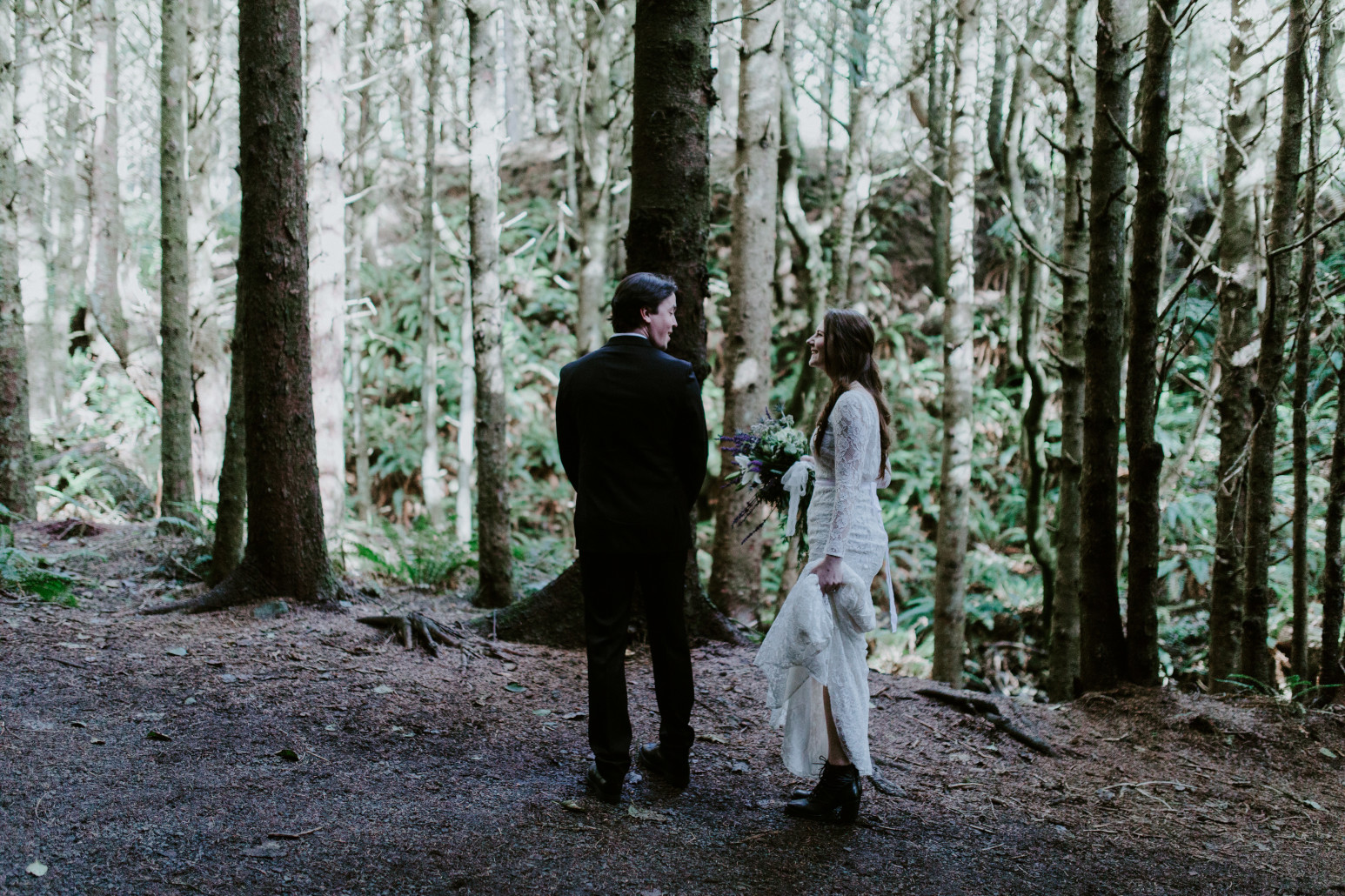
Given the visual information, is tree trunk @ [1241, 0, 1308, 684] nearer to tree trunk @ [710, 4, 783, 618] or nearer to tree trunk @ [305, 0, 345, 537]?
tree trunk @ [710, 4, 783, 618]

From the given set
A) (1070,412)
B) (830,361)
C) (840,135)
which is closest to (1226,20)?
(1070,412)

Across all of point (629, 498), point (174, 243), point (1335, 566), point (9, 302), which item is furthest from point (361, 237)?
point (1335, 566)

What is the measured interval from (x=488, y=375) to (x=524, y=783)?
4.81 metres

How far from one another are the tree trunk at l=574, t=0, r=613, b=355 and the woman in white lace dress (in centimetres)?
789

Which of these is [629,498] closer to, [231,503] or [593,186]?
[231,503]

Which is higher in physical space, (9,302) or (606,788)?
(9,302)

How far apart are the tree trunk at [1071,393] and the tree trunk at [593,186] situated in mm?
5591

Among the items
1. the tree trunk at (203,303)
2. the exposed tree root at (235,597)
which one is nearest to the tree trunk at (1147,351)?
the exposed tree root at (235,597)

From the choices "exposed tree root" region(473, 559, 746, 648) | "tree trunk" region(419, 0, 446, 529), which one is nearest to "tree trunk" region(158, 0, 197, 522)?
"tree trunk" region(419, 0, 446, 529)

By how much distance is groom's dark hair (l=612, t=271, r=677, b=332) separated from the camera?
14.0 ft

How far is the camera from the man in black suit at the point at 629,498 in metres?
4.15

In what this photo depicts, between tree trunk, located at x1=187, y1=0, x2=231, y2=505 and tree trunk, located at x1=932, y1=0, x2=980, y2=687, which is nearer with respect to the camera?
tree trunk, located at x1=932, y1=0, x2=980, y2=687

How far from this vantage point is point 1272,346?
645cm

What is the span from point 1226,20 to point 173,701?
912 centimetres
